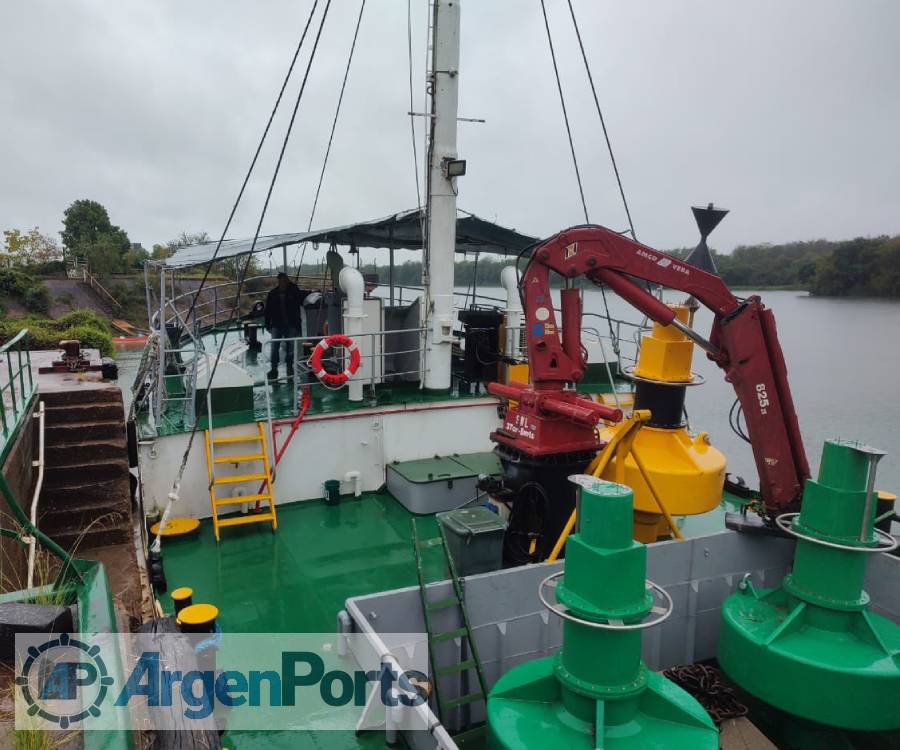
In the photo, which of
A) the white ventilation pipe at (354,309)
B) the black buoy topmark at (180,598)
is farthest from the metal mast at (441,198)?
the black buoy topmark at (180,598)

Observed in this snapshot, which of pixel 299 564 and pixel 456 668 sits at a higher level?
pixel 456 668

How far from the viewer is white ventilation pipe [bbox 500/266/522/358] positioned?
9.55 metres

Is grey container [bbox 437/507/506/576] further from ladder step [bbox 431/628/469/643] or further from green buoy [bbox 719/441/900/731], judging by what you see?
green buoy [bbox 719/441/900/731]

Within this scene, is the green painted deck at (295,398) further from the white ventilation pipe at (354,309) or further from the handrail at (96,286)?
the handrail at (96,286)

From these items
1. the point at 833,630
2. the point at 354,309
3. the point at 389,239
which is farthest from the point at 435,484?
the point at 389,239

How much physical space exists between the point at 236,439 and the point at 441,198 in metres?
4.01

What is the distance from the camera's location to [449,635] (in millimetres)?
3592

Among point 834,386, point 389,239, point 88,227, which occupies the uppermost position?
point 88,227

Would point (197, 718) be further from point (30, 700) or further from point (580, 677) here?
point (580, 677)

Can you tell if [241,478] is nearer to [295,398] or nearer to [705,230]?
[295,398]

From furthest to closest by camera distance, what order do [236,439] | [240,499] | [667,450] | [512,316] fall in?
[512,316] < [236,439] < [240,499] < [667,450]

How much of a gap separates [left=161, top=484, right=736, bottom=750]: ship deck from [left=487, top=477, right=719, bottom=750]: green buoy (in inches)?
103

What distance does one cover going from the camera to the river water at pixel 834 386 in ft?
49.7

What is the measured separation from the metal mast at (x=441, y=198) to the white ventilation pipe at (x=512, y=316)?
4.46ft
